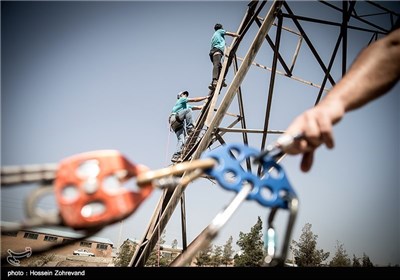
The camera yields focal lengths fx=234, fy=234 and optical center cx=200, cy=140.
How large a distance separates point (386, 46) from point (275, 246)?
112cm

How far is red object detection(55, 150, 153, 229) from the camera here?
799 mm

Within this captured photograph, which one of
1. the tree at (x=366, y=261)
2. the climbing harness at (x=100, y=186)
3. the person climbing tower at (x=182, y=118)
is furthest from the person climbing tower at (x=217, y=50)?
the tree at (x=366, y=261)

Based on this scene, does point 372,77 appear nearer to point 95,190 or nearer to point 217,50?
point 95,190

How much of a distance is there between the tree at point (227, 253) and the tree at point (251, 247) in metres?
8.59

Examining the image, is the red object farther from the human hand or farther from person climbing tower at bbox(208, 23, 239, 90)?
person climbing tower at bbox(208, 23, 239, 90)

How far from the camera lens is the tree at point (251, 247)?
38.0 m

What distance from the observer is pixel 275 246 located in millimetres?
1090

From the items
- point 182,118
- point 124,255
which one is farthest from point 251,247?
point 182,118

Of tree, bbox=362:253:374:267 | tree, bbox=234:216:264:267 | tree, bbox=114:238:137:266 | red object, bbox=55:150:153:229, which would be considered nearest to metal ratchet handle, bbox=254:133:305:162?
red object, bbox=55:150:153:229

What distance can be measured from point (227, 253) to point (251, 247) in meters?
13.0

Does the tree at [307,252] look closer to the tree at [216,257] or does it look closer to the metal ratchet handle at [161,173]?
the tree at [216,257]

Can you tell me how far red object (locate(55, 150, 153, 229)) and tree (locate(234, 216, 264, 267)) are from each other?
41.4m
